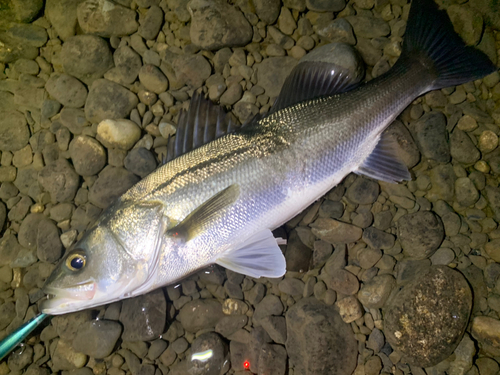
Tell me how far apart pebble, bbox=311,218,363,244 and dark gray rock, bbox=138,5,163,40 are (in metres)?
2.39

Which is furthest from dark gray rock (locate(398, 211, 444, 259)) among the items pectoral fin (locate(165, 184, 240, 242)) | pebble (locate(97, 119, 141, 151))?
pebble (locate(97, 119, 141, 151))

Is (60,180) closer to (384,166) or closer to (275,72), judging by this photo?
(275,72)

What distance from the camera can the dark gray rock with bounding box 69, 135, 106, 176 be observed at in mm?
2752

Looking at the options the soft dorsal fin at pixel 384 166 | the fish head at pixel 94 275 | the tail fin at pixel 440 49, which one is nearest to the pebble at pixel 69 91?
the fish head at pixel 94 275

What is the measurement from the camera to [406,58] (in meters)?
2.43

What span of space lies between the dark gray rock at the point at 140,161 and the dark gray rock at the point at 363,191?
5.93 ft

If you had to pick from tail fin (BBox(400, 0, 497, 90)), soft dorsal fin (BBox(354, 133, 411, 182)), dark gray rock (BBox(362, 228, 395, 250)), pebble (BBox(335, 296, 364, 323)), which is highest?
tail fin (BBox(400, 0, 497, 90))

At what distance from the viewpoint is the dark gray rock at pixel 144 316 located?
2.49 m

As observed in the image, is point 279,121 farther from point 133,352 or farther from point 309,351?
point 133,352

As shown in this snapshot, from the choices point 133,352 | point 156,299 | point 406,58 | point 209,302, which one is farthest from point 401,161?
point 133,352

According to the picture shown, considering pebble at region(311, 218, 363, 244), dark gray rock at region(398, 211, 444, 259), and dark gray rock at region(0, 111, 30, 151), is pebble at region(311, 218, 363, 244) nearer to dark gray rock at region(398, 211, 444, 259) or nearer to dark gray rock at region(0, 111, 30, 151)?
dark gray rock at region(398, 211, 444, 259)

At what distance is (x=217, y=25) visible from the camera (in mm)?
2711

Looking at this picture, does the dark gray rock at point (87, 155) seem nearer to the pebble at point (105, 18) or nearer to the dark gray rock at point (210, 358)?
the pebble at point (105, 18)

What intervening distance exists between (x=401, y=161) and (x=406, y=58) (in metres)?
0.85
